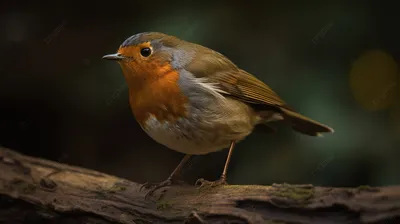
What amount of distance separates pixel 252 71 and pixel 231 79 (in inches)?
21.3

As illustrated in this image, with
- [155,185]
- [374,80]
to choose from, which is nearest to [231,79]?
[155,185]

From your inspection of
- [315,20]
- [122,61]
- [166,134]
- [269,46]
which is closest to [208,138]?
[166,134]

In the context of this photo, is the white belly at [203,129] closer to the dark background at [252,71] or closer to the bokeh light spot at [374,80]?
the dark background at [252,71]

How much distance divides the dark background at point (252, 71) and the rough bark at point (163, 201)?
0.68m

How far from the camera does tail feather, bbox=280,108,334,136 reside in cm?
268

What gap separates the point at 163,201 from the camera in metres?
2.33

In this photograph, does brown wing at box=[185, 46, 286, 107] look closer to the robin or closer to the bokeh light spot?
the robin

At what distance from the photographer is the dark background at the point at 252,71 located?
2.89m

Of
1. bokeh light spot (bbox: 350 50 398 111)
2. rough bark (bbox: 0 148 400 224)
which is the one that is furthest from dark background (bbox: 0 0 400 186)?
rough bark (bbox: 0 148 400 224)

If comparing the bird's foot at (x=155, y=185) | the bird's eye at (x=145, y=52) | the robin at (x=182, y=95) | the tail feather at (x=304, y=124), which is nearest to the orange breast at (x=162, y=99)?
the robin at (x=182, y=95)

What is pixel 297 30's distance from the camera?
3.02m

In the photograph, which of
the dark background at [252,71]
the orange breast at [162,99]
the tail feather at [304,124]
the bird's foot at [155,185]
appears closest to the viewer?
the orange breast at [162,99]

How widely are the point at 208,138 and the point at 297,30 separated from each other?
1.04 m

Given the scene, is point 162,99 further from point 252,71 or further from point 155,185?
point 252,71
